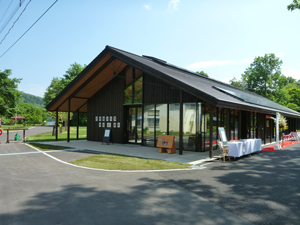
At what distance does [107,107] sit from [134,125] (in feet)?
10.6

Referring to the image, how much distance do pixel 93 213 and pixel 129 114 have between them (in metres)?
12.7

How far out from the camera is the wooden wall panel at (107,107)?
17.2 metres

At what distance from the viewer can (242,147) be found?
10.9 m

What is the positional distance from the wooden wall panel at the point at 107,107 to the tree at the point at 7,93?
30933mm

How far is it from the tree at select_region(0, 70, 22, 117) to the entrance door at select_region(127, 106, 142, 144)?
115 feet

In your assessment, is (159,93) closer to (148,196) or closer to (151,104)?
(151,104)

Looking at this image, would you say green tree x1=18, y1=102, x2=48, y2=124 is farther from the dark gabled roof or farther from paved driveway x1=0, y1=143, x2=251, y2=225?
paved driveway x1=0, y1=143, x2=251, y2=225

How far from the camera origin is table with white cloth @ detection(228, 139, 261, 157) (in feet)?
34.1

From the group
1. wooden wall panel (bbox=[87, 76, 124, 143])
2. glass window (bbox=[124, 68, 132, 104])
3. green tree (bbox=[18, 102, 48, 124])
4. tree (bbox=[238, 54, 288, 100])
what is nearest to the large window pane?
glass window (bbox=[124, 68, 132, 104])

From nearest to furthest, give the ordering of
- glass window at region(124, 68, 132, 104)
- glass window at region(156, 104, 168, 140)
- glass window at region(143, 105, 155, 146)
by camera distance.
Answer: glass window at region(156, 104, 168, 140) → glass window at region(143, 105, 155, 146) → glass window at region(124, 68, 132, 104)

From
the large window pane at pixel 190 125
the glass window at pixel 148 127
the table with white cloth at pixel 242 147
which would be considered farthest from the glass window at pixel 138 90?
the table with white cloth at pixel 242 147

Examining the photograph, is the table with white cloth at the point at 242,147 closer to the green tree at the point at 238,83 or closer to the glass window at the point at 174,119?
the glass window at the point at 174,119

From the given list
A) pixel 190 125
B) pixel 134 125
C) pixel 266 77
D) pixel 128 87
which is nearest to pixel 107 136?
pixel 134 125

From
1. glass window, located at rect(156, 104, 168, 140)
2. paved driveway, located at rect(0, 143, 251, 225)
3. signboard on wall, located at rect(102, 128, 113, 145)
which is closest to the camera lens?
paved driveway, located at rect(0, 143, 251, 225)
